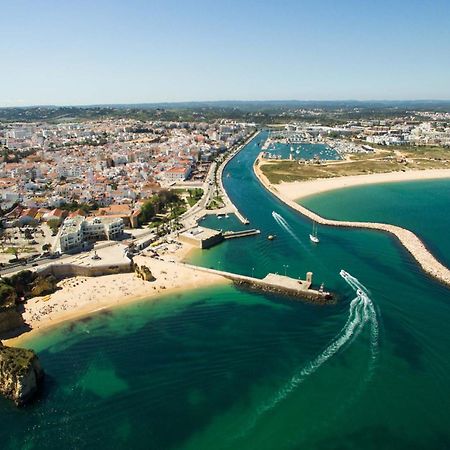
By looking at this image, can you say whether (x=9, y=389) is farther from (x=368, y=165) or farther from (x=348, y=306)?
(x=368, y=165)

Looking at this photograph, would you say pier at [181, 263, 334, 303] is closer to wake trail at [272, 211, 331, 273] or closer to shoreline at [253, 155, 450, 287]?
wake trail at [272, 211, 331, 273]

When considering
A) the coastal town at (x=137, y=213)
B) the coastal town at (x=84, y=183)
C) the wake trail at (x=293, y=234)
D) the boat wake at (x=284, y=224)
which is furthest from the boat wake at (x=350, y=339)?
the coastal town at (x=84, y=183)

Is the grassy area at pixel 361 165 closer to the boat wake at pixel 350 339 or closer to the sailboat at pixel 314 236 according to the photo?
the sailboat at pixel 314 236

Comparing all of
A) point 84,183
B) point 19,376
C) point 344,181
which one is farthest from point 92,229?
point 344,181

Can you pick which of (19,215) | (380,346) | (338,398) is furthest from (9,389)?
(19,215)

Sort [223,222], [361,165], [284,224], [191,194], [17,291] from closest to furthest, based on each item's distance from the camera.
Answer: [17,291] < [284,224] < [223,222] < [191,194] < [361,165]

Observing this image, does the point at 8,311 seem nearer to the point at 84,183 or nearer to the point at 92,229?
the point at 92,229
